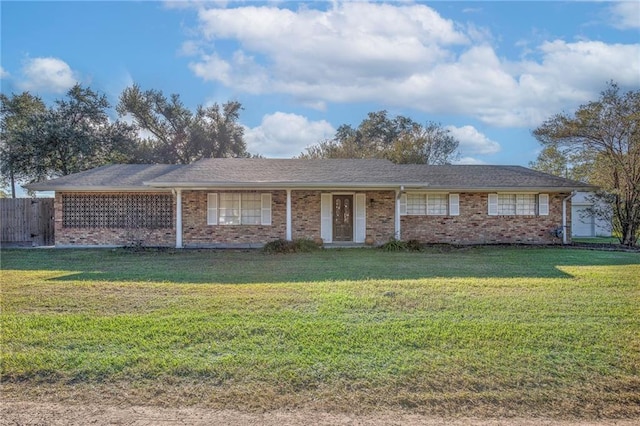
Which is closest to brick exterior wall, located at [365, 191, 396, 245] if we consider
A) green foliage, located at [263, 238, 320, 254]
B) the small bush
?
the small bush

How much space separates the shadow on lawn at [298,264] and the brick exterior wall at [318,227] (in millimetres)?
1807

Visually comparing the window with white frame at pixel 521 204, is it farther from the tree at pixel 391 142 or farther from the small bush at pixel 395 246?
the tree at pixel 391 142

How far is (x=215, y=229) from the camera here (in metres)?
16.0

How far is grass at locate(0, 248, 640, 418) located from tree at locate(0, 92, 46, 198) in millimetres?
20142

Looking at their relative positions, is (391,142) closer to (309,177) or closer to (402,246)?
(309,177)

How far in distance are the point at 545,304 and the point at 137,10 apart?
11540 mm

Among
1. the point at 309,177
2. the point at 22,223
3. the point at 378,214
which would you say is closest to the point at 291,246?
the point at 309,177

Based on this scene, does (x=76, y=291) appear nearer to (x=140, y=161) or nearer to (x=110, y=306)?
(x=110, y=306)

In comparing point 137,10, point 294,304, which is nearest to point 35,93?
point 137,10

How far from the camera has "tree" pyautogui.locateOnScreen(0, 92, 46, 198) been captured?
24812 millimetres

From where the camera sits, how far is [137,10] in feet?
37.5

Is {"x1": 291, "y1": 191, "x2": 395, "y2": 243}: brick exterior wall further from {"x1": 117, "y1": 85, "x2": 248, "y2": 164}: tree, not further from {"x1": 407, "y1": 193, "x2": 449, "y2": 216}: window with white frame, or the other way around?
{"x1": 117, "y1": 85, "x2": 248, "y2": 164}: tree

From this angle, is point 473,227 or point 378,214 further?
point 473,227

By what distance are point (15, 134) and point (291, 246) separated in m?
19.8
